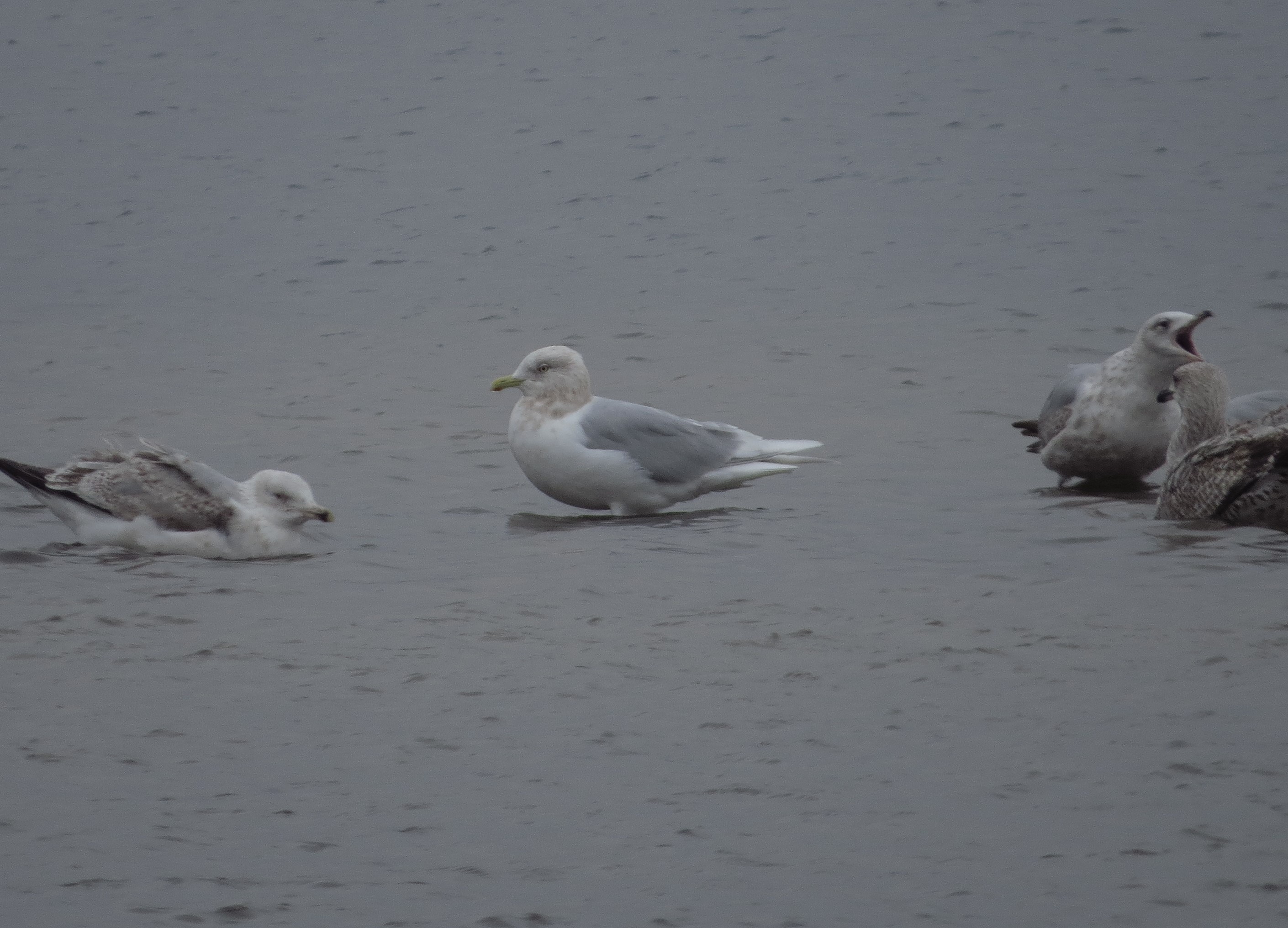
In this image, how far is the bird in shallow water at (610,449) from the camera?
965cm

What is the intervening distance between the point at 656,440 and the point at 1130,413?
2.50 metres

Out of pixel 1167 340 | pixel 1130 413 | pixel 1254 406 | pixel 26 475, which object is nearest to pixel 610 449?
pixel 1130 413

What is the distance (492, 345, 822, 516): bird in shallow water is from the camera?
9.65 metres

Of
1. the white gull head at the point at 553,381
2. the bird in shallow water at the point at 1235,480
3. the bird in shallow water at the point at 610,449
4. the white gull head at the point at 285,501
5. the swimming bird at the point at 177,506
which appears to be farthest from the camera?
the white gull head at the point at 553,381

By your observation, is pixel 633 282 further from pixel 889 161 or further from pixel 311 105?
pixel 311 105

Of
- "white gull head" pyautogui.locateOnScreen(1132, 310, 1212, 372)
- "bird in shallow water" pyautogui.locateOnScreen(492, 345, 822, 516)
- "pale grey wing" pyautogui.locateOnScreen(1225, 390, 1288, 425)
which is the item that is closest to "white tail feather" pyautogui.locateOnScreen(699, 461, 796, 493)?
"bird in shallow water" pyautogui.locateOnScreen(492, 345, 822, 516)

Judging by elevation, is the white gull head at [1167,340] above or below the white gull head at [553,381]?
above

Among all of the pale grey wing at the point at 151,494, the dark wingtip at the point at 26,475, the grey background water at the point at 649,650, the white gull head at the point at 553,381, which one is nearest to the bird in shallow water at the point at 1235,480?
the grey background water at the point at 649,650

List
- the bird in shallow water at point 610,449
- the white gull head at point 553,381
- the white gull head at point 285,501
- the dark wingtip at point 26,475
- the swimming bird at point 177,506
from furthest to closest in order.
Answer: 1. the white gull head at point 553,381
2. the bird in shallow water at point 610,449
3. the dark wingtip at point 26,475
4. the white gull head at point 285,501
5. the swimming bird at point 177,506

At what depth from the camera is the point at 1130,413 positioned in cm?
997

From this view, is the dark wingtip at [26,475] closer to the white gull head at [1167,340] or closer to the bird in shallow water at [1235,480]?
the bird in shallow water at [1235,480]

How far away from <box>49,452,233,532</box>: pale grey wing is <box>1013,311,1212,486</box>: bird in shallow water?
14.6ft

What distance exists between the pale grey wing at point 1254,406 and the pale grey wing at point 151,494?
16.8ft

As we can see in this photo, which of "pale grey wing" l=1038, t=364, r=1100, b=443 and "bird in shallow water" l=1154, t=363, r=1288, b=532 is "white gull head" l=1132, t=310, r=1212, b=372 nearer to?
"pale grey wing" l=1038, t=364, r=1100, b=443
